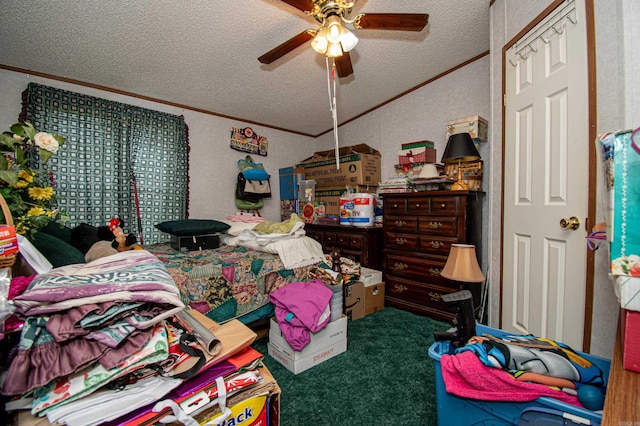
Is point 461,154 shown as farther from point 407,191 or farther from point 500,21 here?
point 500,21

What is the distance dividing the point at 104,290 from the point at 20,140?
0.83 metres

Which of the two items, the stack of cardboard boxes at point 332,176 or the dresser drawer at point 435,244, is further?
the stack of cardboard boxes at point 332,176

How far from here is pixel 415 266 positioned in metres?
2.56

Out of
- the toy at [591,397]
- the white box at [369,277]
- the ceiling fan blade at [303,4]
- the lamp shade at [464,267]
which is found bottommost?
the white box at [369,277]

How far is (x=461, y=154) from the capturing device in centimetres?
226

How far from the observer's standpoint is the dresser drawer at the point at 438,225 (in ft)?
7.58

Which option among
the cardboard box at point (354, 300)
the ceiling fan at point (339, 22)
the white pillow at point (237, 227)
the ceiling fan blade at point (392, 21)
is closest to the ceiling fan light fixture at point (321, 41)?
the ceiling fan at point (339, 22)

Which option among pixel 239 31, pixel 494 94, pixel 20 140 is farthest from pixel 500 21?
pixel 20 140

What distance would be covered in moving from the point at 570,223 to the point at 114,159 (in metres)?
3.80

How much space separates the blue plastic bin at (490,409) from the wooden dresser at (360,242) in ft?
6.15

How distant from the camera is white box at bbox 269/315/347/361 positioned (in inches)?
65.1

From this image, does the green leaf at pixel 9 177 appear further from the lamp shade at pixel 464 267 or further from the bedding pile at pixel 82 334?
the lamp shade at pixel 464 267

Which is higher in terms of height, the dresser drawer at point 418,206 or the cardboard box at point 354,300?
the dresser drawer at point 418,206

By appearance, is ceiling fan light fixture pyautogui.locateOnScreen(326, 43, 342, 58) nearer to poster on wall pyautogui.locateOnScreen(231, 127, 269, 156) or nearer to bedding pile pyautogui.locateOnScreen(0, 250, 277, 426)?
bedding pile pyautogui.locateOnScreen(0, 250, 277, 426)
